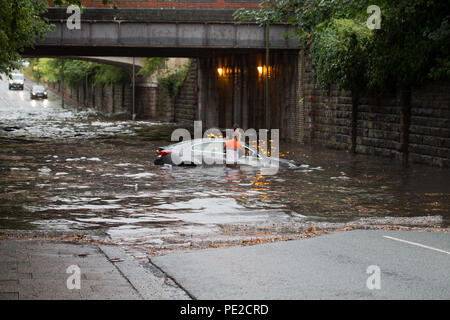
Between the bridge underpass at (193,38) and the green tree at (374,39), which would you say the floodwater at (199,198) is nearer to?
the green tree at (374,39)

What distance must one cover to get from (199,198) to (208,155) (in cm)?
633

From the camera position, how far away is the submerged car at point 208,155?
24.0m

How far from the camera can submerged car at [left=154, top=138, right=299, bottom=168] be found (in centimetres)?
2402

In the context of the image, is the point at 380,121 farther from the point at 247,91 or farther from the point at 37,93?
the point at 37,93

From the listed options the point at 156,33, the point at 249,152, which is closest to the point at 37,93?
the point at 156,33

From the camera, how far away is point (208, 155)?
2430 cm

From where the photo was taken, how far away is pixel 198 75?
5744cm

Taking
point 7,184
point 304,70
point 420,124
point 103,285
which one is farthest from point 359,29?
point 103,285

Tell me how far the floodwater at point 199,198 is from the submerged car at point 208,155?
291mm

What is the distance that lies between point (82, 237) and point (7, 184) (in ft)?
29.3

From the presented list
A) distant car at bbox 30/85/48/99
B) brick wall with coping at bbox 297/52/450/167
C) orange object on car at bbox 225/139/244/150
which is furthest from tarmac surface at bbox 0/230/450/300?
distant car at bbox 30/85/48/99

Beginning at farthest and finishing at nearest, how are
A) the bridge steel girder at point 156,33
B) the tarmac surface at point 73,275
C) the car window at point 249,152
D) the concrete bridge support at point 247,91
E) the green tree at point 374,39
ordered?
the concrete bridge support at point 247,91 < the bridge steel girder at point 156,33 < the car window at point 249,152 < the green tree at point 374,39 < the tarmac surface at point 73,275

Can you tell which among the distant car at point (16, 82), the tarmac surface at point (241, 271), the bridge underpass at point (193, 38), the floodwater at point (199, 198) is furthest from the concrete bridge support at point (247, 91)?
the distant car at point (16, 82)

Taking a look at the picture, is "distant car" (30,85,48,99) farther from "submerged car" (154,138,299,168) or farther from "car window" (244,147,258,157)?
"car window" (244,147,258,157)
